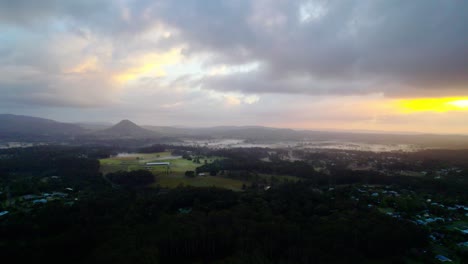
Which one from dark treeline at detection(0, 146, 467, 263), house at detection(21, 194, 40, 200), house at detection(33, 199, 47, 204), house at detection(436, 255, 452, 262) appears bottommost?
house at detection(21, 194, 40, 200)

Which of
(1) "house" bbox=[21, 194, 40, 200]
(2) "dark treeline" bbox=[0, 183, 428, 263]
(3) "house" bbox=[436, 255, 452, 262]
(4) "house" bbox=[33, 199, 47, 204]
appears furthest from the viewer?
(1) "house" bbox=[21, 194, 40, 200]

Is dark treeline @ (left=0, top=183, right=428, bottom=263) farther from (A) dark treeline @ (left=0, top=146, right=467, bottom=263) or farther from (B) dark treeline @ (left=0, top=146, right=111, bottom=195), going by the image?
(B) dark treeline @ (left=0, top=146, right=111, bottom=195)

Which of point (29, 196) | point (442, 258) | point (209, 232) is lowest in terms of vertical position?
point (29, 196)

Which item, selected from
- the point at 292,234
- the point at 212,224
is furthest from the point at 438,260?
the point at 212,224

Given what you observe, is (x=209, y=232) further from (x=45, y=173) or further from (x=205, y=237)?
(x=45, y=173)

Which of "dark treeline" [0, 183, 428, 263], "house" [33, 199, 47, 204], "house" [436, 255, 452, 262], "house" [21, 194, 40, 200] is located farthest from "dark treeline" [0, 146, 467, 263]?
"house" [21, 194, 40, 200]

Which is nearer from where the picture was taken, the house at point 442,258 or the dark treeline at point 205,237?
the dark treeline at point 205,237

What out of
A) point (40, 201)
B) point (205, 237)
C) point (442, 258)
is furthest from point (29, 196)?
point (442, 258)

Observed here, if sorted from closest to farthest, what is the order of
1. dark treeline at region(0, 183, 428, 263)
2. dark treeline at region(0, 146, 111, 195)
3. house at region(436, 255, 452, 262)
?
dark treeline at region(0, 183, 428, 263), house at region(436, 255, 452, 262), dark treeline at region(0, 146, 111, 195)

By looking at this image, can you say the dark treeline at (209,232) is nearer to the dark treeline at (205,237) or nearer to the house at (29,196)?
the dark treeline at (205,237)

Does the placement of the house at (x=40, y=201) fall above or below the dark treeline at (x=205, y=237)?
below

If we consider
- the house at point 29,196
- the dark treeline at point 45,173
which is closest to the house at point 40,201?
the house at point 29,196
